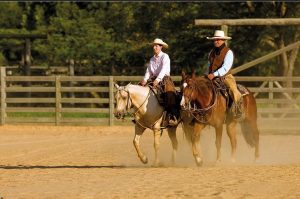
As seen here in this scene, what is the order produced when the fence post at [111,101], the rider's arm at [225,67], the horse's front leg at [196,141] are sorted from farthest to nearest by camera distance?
the fence post at [111,101]
the rider's arm at [225,67]
the horse's front leg at [196,141]

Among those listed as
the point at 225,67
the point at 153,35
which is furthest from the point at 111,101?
the point at 225,67

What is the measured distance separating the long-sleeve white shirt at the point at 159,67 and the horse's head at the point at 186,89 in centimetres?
73

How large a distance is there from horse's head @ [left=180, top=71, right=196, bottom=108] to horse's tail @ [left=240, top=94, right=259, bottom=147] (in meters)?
1.70

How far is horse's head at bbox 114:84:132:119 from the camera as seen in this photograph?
40.4 ft

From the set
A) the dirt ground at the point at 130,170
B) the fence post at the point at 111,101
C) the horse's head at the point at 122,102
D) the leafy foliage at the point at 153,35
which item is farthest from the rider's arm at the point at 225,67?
the leafy foliage at the point at 153,35

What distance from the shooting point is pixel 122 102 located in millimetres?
12438

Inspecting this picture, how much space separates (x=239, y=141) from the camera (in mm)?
18578

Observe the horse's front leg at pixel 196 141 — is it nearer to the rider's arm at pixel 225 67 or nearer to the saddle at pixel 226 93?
the saddle at pixel 226 93

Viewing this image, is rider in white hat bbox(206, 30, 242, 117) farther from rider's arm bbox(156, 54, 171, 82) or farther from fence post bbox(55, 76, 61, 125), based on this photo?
fence post bbox(55, 76, 61, 125)

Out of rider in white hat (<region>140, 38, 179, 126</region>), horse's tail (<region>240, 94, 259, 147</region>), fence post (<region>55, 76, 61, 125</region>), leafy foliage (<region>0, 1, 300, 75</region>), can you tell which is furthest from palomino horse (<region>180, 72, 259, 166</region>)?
leafy foliage (<region>0, 1, 300, 75</region>)

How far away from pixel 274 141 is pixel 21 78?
315 inches

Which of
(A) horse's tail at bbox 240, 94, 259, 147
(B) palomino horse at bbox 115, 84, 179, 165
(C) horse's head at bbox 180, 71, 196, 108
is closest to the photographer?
(C) horse's head at bbox 180, 71, 196, 108

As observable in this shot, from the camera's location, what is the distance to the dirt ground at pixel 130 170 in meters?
9.66

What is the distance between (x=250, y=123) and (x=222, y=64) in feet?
4.61
